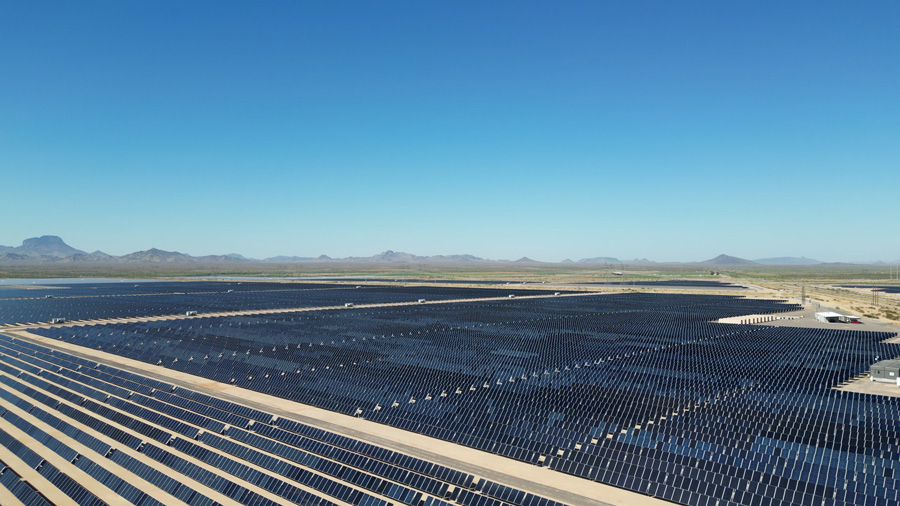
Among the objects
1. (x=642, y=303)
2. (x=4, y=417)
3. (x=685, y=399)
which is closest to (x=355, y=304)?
(x=642, y=303)

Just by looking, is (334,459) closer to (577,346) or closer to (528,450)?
(528,450)

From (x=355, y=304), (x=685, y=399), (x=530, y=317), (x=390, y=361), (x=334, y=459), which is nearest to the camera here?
(x=334, y=459)

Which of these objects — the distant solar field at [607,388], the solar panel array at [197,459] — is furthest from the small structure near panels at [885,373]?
the solar panel array at [197,459]

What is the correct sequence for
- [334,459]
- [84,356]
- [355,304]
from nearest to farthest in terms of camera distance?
[334,459], [84,356], [355,304]

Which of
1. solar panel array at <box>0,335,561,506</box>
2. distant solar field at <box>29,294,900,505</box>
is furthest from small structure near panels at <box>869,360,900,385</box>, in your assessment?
solar panel array at <box>0,335,561,506</box>

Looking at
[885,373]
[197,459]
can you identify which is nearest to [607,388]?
[885,373]

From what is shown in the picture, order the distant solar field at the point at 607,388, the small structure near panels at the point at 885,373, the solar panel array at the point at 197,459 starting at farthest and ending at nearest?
the small structure near panels at the point at 885,373 < the distant solar field at the point at 607,388 < the solar panel array at the point at 197,459

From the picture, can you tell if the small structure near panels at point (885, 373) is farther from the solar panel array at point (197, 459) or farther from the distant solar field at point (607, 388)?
the solar panel array at point (197, 459)

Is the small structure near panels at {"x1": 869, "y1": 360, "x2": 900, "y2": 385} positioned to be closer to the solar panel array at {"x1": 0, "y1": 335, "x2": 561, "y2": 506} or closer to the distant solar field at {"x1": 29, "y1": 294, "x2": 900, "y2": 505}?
the distant solar field at {"x1": 29, "y1": 294, "x2": 900, "y2": 505}
